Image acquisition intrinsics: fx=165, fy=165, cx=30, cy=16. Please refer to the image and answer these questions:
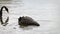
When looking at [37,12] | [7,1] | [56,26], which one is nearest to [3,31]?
[56,26]

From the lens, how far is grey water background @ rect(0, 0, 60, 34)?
2225mm

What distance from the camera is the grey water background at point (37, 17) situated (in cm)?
222

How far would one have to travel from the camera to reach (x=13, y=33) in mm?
2148

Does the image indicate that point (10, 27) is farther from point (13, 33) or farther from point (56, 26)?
point (56, 26)

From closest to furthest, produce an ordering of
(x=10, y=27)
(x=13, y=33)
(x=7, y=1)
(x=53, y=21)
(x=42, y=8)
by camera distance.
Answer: (x=13, y=33) → (x=10, y=27) → (x=53, y=21) → (x=42, y=8) → (x=7, y=1)

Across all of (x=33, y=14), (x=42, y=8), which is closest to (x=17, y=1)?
(x=42, y=8)

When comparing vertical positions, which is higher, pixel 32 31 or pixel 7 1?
pixel 7 1

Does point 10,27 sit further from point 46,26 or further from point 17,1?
point 17,1

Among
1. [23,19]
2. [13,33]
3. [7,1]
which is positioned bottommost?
[13,33]

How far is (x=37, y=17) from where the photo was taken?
2.68 metres

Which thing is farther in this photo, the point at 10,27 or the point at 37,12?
the point at 37,12

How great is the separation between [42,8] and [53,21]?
752 mm

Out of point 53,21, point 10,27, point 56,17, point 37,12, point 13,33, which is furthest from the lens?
point 37,12

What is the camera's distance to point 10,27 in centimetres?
232
